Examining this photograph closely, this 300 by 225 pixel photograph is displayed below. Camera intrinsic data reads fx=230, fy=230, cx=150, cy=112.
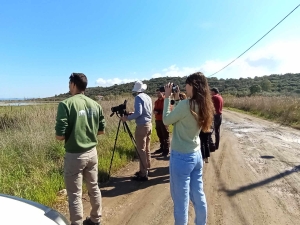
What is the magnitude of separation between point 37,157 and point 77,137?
310 cm

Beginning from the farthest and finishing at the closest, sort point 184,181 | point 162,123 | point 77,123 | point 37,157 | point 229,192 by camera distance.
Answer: point 162,123, point 37,157, point 229,192, point 77,123, point 184,181

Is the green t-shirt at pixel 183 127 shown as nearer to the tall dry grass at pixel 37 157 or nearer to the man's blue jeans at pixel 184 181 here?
the man's blue jeans at pixel 184 181

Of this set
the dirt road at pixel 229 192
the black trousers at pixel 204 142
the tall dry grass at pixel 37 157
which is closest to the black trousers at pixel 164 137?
the dirt road at pixel 229 192

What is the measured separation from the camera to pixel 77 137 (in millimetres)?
2822

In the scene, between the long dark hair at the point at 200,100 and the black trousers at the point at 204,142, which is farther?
the black trousers at the point at 204,142

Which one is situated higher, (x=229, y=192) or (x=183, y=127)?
(x=183, y=127)

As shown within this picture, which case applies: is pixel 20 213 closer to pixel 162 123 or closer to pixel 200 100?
pixel 200 100

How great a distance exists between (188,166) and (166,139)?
4202 millimetres

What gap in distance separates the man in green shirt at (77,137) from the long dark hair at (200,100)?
133 centimetres

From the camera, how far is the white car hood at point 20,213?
4.84 ft

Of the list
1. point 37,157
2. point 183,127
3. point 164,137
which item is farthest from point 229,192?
point 37,157

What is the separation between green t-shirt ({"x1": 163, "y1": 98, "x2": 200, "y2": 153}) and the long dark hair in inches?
2.3

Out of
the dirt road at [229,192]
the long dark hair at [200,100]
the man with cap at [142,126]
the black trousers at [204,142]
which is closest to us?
the long dark hair at [200,100]

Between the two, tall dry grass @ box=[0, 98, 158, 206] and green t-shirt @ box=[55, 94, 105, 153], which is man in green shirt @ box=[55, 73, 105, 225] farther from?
tall dry grass @ box=[0, 98, 158, 206]
